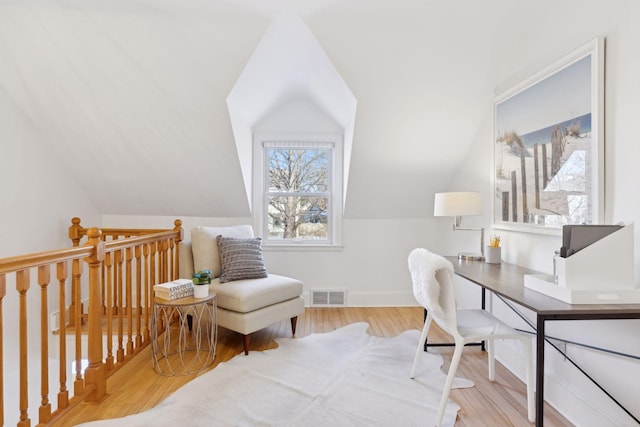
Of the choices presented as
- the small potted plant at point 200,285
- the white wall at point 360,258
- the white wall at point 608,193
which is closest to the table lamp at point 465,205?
the white wall at point 608,193

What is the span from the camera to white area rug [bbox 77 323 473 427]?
1.82 m

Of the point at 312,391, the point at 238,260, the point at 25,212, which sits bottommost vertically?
the point at 312,391

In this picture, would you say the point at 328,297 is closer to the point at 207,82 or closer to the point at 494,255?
the point at 494,255

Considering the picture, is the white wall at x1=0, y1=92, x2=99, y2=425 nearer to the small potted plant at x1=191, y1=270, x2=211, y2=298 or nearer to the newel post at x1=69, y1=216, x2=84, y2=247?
the newel post at x1=69, y1=216, x2=84, y2=247

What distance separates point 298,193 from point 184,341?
1888 mm

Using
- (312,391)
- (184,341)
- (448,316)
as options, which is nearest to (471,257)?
(448,316)

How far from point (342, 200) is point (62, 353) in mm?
2716

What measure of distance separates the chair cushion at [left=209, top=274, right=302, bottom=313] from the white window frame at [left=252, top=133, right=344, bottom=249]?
972 mm

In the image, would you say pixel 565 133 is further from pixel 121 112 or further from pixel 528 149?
pixel 121 112

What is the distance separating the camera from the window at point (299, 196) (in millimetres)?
3930

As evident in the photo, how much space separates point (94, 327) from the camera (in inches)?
78.3

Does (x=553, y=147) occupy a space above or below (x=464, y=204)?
above

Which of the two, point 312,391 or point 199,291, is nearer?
point 312,391

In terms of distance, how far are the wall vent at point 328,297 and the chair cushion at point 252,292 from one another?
94 centimetres
